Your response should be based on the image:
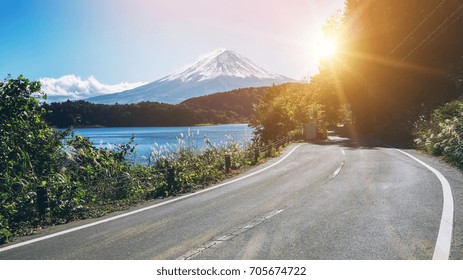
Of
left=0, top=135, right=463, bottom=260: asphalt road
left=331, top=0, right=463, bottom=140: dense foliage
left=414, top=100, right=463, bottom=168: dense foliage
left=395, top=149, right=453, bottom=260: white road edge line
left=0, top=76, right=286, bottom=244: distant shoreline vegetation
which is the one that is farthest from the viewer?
left=331, top=0, right=463, bottom=140: dense foliage

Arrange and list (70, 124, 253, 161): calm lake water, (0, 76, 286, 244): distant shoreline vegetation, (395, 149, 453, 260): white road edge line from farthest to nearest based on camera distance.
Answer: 1. (70, 124, 253, 161): calm lake water
2. (0, 76, 286, 244): distant shoreline vegetation
3. (395, 149, 453, 260): white road edge line

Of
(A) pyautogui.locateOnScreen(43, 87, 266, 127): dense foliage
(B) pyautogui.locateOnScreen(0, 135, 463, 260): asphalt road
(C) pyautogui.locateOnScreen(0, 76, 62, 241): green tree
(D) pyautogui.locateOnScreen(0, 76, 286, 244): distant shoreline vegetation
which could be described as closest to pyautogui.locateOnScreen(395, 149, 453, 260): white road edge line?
(B) pyautogui.locateOnScreen(0, 135, 463, 260): asphalt road

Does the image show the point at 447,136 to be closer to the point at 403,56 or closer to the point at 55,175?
the point at 55,175

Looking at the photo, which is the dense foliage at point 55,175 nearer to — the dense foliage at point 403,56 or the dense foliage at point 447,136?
the dense foliage at point 447,136

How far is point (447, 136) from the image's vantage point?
15039 mm

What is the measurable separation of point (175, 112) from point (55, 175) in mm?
94967

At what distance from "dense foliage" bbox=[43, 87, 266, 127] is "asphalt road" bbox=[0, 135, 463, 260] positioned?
49.0 metres

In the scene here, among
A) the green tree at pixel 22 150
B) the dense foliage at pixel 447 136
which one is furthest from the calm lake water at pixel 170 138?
the dense foliage at pixel 447 136

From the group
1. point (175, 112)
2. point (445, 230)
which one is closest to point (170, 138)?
point (175, 112)

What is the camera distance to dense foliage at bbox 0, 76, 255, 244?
7148 millimetres

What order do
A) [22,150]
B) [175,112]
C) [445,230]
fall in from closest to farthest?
[445,230], [22,150], [175,112]

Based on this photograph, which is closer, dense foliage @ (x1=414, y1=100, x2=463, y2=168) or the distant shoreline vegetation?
the distant shoreline vegetation

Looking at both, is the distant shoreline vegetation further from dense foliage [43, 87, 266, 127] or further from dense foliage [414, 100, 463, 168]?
dense foliage [43, 87, 266, 127]

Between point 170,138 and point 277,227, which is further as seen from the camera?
point 170,138
